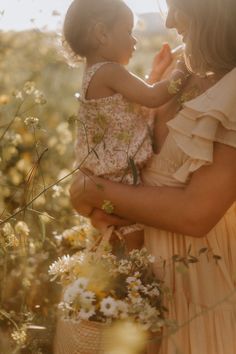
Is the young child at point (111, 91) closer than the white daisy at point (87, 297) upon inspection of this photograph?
No

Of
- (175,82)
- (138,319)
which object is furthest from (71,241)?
(138,319)

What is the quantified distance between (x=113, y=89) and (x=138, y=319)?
1149 mm

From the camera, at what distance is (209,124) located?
2.00 meters

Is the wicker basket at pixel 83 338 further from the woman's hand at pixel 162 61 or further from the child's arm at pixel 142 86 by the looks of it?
the woman's hand at pixel 162 61

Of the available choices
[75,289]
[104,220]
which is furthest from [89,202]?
[75,289]

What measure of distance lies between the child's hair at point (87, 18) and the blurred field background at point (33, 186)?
257 mm

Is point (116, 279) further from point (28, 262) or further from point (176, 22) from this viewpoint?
point (28, 262)

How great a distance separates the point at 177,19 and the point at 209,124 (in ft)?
1.32

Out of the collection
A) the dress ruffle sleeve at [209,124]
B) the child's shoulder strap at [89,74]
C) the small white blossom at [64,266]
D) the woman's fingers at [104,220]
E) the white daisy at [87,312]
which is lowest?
the white daisy at [87,312]

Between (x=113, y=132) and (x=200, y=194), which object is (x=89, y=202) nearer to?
(x=113, y=132)

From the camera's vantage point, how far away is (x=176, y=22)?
2203 millimetres

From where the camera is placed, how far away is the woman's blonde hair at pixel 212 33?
2.09 meters

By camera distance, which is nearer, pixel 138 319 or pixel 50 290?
pixel 138 319

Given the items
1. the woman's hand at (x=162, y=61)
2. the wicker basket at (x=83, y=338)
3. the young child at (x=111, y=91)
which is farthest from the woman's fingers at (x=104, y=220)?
the woman's hand at (x=162, y=61)
